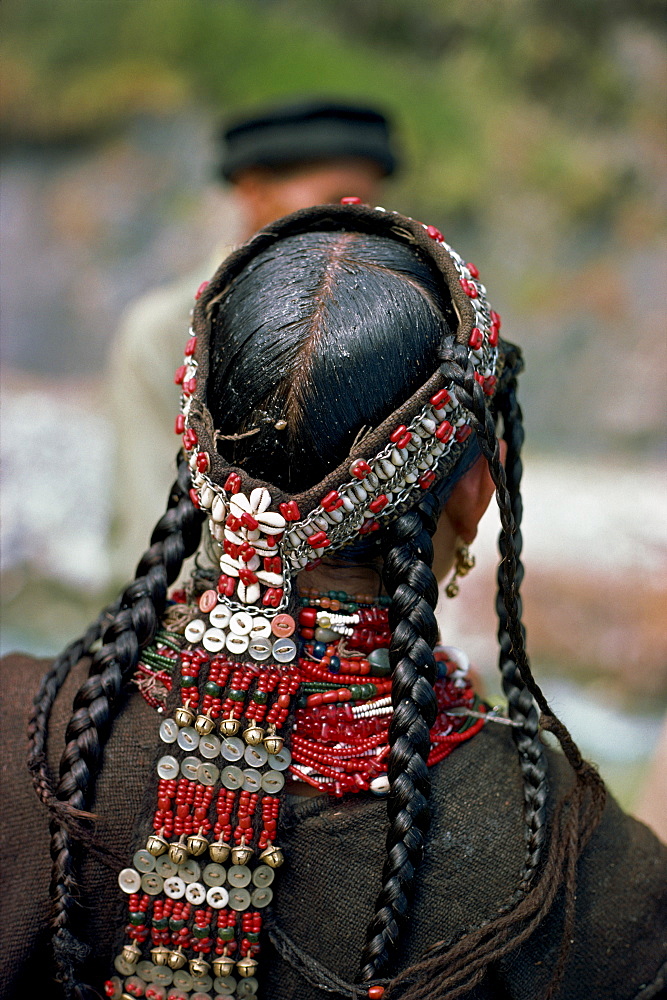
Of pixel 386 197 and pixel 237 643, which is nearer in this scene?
pixel 237 643

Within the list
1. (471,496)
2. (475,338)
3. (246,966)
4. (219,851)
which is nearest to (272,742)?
(219,851)

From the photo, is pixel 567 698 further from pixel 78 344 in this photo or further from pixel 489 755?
pixel 78 344

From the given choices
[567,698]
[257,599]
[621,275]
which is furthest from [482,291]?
[621,275]

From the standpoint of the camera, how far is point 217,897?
0.87 metres

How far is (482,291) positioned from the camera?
96 cm

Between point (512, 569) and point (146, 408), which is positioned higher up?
point (146, 408)

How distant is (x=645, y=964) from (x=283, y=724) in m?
0.50

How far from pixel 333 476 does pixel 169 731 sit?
325 millimetres

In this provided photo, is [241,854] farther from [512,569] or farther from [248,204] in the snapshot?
[248,204]

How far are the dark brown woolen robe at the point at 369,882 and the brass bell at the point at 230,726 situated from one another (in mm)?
81

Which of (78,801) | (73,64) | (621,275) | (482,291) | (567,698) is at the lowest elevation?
(567,698)

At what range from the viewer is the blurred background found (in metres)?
4.24

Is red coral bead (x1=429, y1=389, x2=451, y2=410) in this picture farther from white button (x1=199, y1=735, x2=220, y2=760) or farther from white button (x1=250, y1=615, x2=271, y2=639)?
white button (x1=199, y1=735, x2=220, y2=760)

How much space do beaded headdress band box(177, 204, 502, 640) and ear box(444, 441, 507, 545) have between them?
0.06 meters
